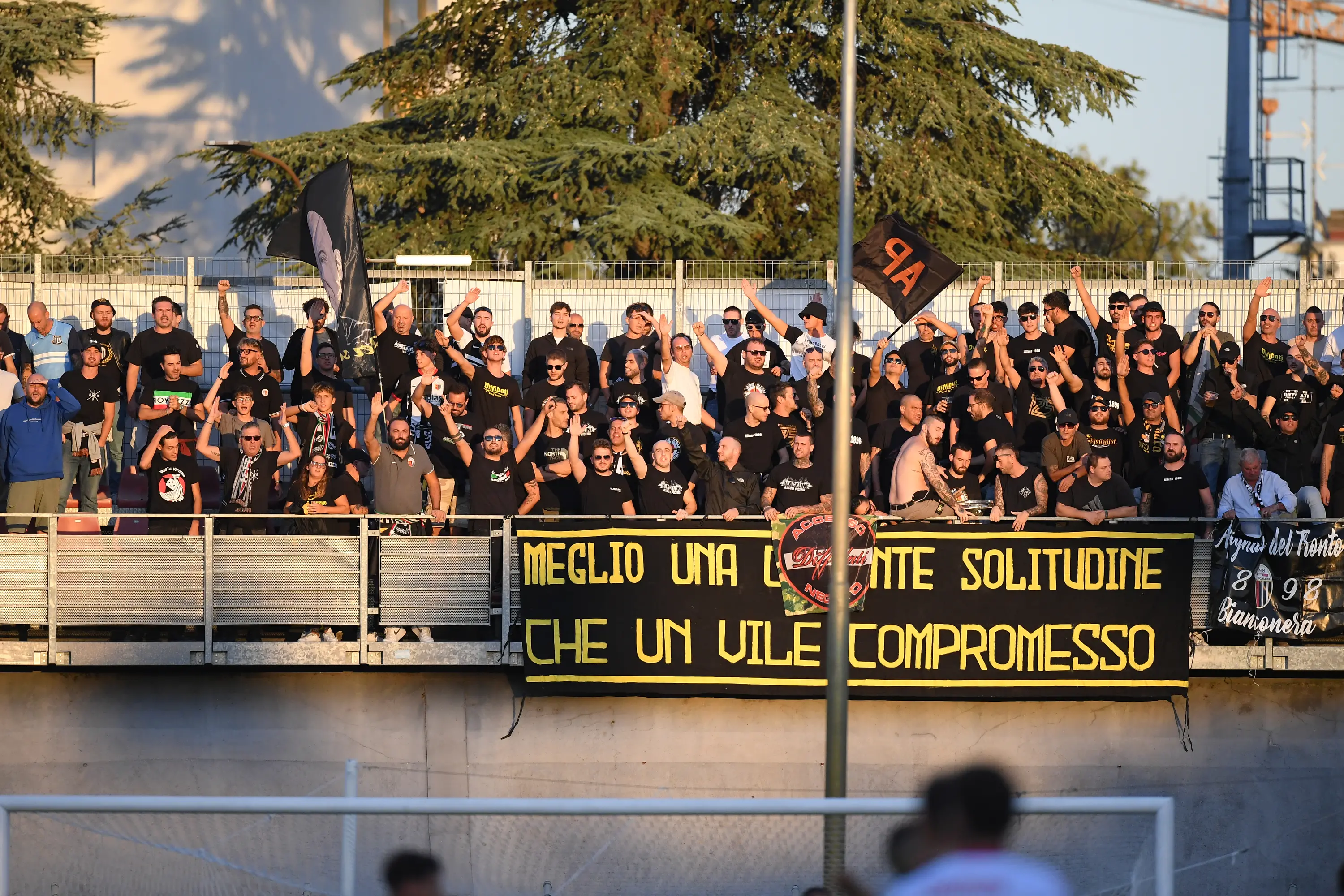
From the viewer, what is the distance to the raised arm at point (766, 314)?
52.6ft

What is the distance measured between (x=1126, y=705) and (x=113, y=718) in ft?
28.6

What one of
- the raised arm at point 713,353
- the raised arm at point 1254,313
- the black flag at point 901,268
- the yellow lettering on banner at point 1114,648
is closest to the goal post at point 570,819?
the yellow lettering on banner at point 1114,648

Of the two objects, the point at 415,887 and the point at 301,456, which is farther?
the point at 301,456

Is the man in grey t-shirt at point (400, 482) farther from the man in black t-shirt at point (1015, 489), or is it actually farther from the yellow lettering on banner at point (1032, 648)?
the yellow lettering on banner at point (1032, 648)

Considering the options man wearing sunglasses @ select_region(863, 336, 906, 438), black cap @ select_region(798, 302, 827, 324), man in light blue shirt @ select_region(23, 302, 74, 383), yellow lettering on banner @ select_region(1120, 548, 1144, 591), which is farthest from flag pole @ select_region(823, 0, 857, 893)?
man in light blue shirt @ select_region(23, 302, 74, 383)

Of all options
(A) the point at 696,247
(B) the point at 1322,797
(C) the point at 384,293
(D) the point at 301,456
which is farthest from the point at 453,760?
(A) the point at 696,247

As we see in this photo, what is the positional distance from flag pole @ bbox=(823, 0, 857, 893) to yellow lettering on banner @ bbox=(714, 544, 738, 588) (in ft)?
6.30

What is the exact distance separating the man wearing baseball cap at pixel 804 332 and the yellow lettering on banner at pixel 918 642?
297 cm

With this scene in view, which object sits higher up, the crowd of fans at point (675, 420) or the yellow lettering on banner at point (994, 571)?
the crowd of fans at point (675, 420)

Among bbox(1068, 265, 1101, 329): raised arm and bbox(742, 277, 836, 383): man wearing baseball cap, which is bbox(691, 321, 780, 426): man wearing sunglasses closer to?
bbox(742, 277, 836, 383): man wearing baseball cap

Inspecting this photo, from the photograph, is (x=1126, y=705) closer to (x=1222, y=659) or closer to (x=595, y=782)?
(x=1222, y=659)

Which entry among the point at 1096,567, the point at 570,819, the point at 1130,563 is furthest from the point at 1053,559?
the point at 570,819

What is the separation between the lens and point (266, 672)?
565 inches

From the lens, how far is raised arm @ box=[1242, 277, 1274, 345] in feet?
52.3
